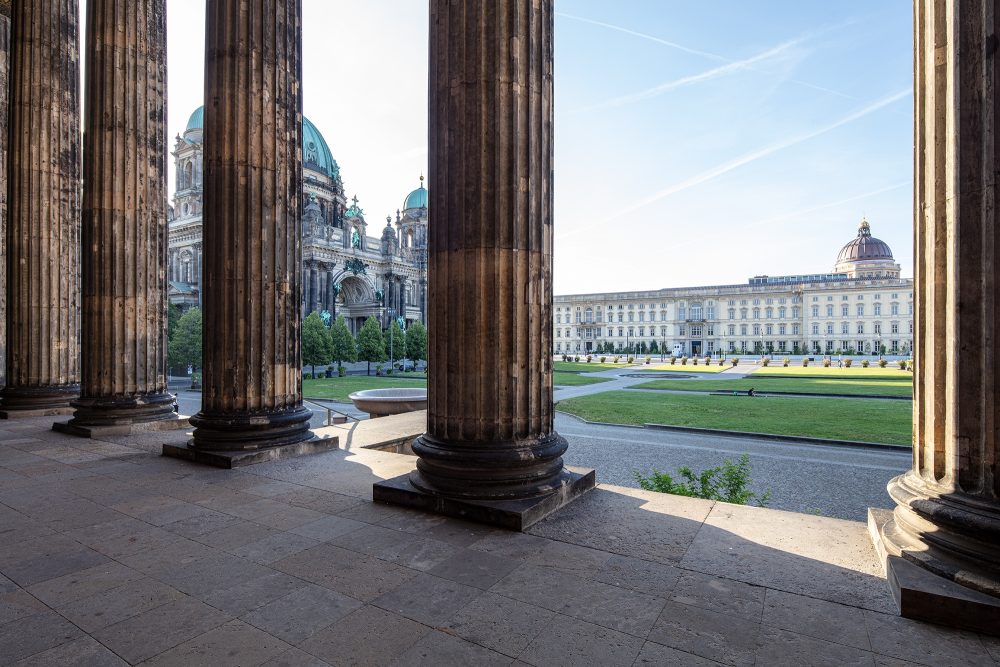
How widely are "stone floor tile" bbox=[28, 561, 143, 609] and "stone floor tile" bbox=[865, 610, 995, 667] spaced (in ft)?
15.1

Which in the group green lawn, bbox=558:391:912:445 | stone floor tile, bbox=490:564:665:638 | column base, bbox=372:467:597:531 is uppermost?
column base, bbox=372:467:597:531

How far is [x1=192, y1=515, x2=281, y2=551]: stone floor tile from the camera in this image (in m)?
4.41

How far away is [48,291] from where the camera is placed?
40.6 feet

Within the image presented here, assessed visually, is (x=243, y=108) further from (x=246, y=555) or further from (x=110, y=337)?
(x=246, y=555)

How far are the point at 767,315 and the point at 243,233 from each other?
391 ft

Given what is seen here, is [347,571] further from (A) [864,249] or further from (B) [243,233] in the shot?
(A) [864,249]

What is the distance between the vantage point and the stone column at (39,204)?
39.6 feet

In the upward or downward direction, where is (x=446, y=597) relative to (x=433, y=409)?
downward

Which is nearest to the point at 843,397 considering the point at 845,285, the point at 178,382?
the point at 178,382

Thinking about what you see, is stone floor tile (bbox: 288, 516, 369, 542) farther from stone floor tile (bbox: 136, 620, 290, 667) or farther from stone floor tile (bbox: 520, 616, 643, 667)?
stone floor tile (bbox: 520, 616, 643, 667)

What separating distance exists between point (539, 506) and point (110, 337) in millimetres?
9130

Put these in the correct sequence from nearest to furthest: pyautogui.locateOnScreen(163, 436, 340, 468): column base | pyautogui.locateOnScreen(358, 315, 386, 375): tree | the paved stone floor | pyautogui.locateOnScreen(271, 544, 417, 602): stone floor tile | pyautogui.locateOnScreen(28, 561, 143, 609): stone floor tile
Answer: the paved stone floor, pyautogui.locateOnScreen(28, 561, 143, 609): stone floor tile, pyautogui.locateOnScreen(271, 544, 417, 602): stone floor tile, pyautogui.locateOnScreen(163, 436, 340, 468): column base, pyautogui.locateOnScreen(358, 315, 386, 375): tree

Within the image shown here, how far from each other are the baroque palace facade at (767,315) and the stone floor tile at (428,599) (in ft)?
363

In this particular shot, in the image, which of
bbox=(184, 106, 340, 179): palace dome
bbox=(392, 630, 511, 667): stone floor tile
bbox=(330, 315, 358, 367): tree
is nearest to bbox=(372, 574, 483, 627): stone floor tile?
bbox=(392, 630, 511, 667): stone floor tile
